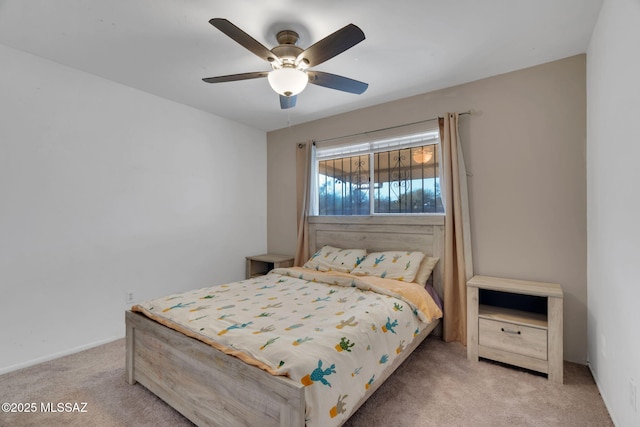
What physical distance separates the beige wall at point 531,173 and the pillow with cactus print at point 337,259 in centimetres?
114

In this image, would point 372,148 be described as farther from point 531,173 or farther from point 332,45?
point 332,45

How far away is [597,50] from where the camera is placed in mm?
1915

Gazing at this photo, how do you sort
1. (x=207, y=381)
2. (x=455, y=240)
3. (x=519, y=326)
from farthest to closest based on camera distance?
1. (x=455, y=240)
2. (x=519, y=326)
3. (x=207, y=381)

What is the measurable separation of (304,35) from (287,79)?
408mm

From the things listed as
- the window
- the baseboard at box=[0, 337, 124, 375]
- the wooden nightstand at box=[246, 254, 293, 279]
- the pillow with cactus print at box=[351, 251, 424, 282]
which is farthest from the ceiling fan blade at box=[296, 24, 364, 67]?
the baseboard at box=[0, 337, 124, 375]

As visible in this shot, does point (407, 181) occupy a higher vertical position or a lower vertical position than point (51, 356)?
higher

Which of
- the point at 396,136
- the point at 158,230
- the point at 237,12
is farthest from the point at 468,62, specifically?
the point at 158,230

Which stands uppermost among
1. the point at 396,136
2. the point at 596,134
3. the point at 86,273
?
the point at 396,136

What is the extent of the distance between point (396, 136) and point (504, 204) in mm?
1265

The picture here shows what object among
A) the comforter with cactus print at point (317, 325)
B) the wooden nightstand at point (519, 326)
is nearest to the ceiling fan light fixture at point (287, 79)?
the comforter with cactus print at point (317, 325)

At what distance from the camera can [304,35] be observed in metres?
2.00

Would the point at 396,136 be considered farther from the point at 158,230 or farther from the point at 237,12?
the point at 158,230

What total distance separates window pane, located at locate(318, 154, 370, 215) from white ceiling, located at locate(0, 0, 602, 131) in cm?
101

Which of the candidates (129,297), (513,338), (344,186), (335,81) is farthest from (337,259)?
(129,297)
